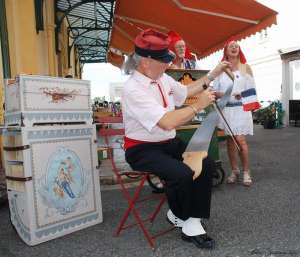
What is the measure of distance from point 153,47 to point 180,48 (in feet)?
6.02

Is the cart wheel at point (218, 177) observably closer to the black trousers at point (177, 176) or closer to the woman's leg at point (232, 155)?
the woman's leg at point (232, 155)

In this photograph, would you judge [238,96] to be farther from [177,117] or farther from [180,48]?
[177,117]

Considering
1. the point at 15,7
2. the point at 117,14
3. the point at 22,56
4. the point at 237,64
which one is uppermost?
the point at 117,14

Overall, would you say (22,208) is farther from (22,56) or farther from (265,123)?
(265,123)

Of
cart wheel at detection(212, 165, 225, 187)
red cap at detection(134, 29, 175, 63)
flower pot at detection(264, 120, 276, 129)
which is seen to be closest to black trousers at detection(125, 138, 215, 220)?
red cap at detection(134, 29, 175, 63)

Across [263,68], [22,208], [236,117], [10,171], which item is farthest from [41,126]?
[263,68]

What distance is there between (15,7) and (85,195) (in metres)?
3.47

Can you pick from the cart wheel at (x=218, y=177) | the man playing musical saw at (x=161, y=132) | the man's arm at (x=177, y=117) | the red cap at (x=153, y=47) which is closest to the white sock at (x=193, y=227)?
the man playing musical saw at (x=161, y=132)

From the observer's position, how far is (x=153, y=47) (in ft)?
7.63

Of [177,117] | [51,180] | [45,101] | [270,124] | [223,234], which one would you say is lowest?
[223,234]

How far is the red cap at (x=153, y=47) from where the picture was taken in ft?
7.63

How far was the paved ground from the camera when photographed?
2.38m

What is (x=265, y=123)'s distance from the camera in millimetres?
12711

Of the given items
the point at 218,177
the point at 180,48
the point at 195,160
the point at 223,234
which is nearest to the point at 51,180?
the point at 195,160
